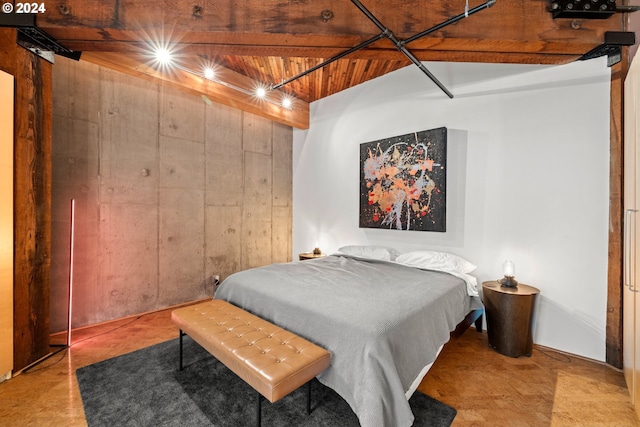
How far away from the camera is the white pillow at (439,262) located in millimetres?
2895

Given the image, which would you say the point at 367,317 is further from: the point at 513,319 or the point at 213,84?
the point at 213,84

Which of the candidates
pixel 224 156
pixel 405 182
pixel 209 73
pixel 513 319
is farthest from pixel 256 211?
pixel 513 319

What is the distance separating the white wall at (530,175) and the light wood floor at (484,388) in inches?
18.4

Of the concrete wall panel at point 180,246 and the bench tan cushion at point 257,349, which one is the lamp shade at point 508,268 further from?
the concrete wall panel at point 180,246

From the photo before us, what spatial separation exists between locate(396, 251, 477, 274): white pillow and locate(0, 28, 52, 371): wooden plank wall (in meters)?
3.50

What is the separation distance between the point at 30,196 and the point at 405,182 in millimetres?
3723

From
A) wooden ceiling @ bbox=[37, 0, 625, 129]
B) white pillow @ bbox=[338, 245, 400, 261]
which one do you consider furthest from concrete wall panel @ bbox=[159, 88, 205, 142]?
white pillow @ bbox=[338, 245, 400, 261]

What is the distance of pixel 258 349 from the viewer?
1624 millimetres

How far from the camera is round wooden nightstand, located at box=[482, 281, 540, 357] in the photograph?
2398 mm

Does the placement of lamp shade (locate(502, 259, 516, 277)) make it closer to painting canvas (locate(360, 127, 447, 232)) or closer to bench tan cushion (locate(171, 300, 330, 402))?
painting canvas (locate(360, 127, 447, 232))

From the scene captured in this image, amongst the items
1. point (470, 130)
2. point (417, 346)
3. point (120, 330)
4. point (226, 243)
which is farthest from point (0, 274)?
point (470, 130)

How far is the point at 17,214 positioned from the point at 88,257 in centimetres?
105

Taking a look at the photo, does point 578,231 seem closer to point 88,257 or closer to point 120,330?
point 120,330

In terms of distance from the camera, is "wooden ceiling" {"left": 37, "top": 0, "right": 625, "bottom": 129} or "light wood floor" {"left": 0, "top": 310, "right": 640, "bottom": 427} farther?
"wooden ceiling" {"left": 37, "top": 0, "right": 625, "bottom": 129}
